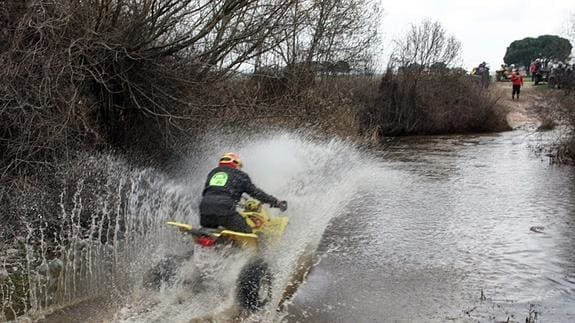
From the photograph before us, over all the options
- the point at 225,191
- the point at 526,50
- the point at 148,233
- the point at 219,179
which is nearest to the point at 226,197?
the point at 225,191

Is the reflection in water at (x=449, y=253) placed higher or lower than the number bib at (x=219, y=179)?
lower

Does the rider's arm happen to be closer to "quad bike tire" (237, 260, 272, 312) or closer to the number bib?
the number bib

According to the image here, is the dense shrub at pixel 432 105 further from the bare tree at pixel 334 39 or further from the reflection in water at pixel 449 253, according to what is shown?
the reflection in water at pixel 449 253

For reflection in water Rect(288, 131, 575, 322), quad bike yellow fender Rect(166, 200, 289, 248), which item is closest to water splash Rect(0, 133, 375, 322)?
quad bike yellow fender Rect(166, 200, 289, 248)

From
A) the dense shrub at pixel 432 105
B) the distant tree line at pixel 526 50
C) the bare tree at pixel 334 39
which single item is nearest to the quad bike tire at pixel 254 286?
the bare tree at pixel 334 39

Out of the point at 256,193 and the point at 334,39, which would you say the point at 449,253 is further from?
the point at 334,39

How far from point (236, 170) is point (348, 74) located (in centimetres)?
1955

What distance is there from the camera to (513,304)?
7.59 m

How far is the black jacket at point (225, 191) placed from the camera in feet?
24.5

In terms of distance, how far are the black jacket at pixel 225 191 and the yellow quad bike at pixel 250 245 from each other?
29cm

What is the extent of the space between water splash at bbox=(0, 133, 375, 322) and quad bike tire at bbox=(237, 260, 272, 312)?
12 centimetres

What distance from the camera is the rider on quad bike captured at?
744 cm

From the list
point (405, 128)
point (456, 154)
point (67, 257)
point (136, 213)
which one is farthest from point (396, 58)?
point (67, 257)

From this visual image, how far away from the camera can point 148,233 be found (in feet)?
32.7
